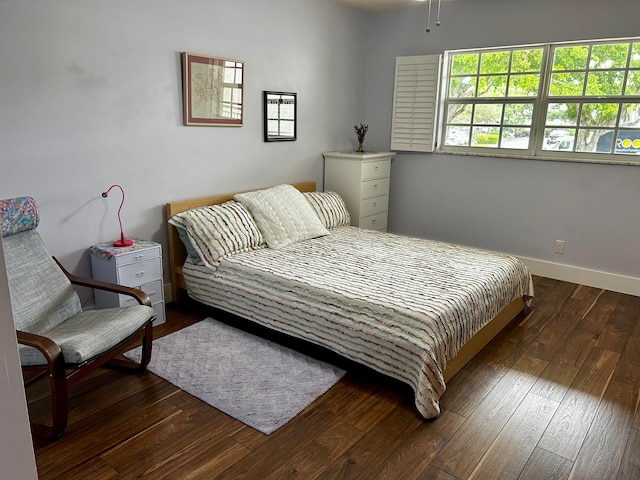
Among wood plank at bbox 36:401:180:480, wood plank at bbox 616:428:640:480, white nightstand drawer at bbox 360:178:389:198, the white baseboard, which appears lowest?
wood plank at bbox 36:401:180:480

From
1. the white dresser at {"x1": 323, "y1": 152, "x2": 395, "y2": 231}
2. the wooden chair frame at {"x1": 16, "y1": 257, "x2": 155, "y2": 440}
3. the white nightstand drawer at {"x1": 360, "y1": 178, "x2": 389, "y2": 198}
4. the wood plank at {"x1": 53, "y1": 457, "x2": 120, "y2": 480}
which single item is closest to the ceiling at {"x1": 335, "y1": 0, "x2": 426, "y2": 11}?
the white dresser at {"x1": 323, "y1": 152, "x2": 395, "y2": 231}

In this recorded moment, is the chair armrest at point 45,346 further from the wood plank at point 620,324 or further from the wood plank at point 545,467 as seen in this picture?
the wood plank at point 620,324

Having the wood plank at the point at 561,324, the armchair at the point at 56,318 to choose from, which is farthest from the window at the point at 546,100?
the armchair at the point at 56,318

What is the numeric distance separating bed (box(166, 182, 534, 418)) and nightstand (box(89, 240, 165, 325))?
27 cm

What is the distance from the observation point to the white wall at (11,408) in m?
0.76

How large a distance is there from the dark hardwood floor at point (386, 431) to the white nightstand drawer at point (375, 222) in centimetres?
209

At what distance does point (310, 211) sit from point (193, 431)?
2.21 m

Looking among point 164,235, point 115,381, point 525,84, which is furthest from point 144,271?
point 525,84

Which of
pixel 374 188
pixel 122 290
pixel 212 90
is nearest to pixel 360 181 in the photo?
pixel 374 188

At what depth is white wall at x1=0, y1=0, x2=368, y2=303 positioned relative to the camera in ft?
8.79

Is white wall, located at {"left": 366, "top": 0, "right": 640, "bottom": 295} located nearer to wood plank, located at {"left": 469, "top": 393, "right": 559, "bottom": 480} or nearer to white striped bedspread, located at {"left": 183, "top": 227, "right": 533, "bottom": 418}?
white striped bedspread, located at {"left": 183, "top": 227, "right": 533, "bottom": 418}

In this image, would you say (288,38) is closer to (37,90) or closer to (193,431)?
(37,90)

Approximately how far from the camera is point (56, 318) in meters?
2.58

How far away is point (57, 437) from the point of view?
2.06 m
